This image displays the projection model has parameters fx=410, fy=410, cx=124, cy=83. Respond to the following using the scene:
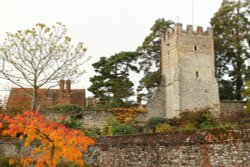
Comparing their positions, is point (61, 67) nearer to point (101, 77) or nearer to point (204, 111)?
point (204, 111)

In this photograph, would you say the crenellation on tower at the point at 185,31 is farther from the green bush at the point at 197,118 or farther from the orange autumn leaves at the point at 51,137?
the orange autumn leaves at the point at 51,137

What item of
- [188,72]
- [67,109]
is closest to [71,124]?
[67,109]

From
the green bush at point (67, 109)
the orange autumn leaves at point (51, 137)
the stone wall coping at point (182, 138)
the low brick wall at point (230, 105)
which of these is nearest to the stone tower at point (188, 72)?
the low brick wall at point (230, 105)

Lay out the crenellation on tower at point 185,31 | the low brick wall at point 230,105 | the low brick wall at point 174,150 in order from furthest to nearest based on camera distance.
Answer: the crenellation on tower at point 185,31 → the low brick wall at point 230,105 → the low brick wall at point 174,150

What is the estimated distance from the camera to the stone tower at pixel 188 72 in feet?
111

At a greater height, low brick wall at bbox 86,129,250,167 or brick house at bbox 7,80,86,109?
brick house at bbox 7,80,86,109

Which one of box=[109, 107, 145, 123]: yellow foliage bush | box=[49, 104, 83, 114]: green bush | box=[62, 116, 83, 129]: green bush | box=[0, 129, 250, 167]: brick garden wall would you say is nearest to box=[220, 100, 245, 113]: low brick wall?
box=[109, 107, 145, 123]: yellow foliage bush

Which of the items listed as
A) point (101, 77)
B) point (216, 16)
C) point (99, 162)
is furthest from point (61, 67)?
point (216, 16)

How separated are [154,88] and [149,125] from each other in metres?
10.4

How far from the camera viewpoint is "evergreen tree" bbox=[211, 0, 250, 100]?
122 feet

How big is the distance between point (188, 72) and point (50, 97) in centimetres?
1168

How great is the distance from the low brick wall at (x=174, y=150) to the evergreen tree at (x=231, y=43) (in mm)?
23700

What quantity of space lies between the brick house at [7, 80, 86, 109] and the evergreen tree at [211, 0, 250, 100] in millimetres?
13591

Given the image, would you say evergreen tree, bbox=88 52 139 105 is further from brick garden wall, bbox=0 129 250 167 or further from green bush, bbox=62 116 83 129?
brick garden wall, bbox=0 129 250 167
